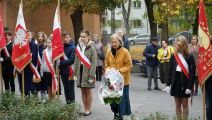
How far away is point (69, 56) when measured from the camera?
12164 mm

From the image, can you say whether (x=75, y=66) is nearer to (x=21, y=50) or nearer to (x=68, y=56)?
(x=68, y=56)

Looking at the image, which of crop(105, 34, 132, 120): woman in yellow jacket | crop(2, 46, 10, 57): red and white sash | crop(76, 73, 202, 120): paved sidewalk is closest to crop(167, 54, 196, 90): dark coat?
crop(105, 34, 132, 120): woman in yellow jacket

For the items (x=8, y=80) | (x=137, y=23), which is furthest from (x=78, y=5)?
(x=137, y=23)

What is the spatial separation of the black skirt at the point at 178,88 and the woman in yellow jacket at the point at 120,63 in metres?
1.02

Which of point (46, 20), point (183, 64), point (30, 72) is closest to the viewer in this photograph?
point (183, 64)

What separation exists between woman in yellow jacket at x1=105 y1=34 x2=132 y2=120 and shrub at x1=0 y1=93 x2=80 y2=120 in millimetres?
1136

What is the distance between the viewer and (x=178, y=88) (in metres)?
10.0

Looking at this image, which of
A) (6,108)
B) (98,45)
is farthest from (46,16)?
(6,108)

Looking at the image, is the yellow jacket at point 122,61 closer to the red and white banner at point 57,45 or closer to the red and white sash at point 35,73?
the red and white banner at point 57,45

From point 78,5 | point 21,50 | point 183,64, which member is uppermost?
point 78,5

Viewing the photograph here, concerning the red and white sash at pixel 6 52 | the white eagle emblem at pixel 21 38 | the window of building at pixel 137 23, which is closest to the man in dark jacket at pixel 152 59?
the red and white sash at pixel 6 52

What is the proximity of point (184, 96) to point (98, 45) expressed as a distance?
10.7 m

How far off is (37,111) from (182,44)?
309 cm

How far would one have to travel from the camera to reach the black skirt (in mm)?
9984
